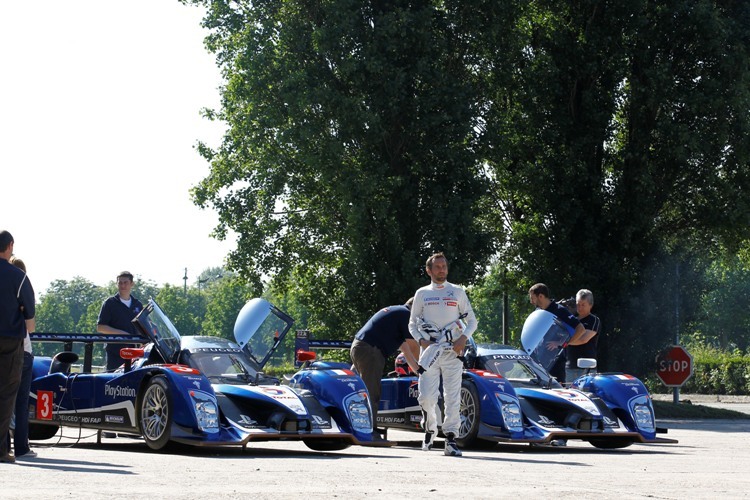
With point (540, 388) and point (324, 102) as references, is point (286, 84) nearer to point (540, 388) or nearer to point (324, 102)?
point (324, 102)

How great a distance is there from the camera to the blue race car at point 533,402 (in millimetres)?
14570

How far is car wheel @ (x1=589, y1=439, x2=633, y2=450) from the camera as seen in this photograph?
51.6 feet

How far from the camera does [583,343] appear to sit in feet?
Answer: 55.5

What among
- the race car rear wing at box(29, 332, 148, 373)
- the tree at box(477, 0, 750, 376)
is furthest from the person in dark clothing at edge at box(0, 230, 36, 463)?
the tree at box(477, 0, 750, 376)

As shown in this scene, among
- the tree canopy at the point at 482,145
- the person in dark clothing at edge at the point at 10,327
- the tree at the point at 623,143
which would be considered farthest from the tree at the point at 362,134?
the person in dark clothing at edge at the point at 10,327

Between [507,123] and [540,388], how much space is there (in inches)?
781

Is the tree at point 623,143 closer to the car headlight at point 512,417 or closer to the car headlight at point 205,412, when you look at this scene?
the car headlight at point 512,417

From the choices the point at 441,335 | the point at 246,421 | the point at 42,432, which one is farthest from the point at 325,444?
the point at 42,432

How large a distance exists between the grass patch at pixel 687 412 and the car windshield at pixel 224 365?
16708 mm

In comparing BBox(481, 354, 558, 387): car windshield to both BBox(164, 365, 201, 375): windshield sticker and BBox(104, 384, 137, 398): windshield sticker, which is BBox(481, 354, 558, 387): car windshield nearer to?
BBox(164, 365, 201, 375): windshield sticker

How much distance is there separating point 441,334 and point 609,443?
3.28 m

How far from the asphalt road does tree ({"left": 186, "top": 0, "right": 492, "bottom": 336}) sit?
57.1 ft

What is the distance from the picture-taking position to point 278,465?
11.3 m

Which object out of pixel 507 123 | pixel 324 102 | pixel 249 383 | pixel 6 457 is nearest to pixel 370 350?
pixel 249 383
